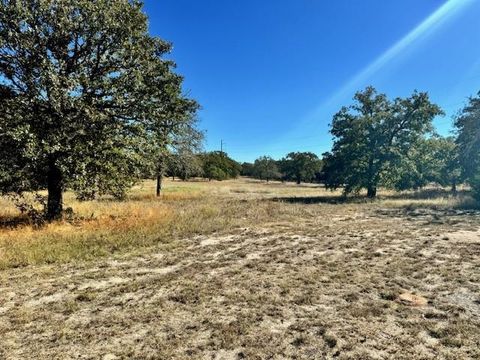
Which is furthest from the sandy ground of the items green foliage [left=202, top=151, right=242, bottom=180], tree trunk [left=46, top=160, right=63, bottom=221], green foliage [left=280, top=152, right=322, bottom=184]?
green foliage [left=280, top=152, right=322, bottom=184]

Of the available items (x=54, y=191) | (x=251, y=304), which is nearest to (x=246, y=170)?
(x=54, y=191)

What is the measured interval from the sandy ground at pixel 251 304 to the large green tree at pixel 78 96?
19.1 feet

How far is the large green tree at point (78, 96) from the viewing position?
12008 mm

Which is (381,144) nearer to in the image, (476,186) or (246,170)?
(476,186)

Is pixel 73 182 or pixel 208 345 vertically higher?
pixel 73 182

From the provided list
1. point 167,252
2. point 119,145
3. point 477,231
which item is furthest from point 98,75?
point 477,231

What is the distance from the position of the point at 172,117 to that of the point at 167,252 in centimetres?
767

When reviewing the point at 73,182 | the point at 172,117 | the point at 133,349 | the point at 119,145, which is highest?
the point at 172,117

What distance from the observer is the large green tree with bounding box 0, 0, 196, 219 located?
1201 centimetres

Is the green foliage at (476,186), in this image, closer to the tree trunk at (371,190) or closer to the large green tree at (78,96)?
the tree trunk at (371,190)

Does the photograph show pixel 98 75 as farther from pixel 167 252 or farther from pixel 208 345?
pixel 208 345

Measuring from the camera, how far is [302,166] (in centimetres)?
8625

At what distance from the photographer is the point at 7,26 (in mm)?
11859

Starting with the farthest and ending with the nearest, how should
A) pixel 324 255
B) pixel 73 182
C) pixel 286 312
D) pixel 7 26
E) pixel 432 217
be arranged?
pixel 432 217 → pixel 73 182 → pixel 7 26 → pixel 324 255 → pixel 286 312
